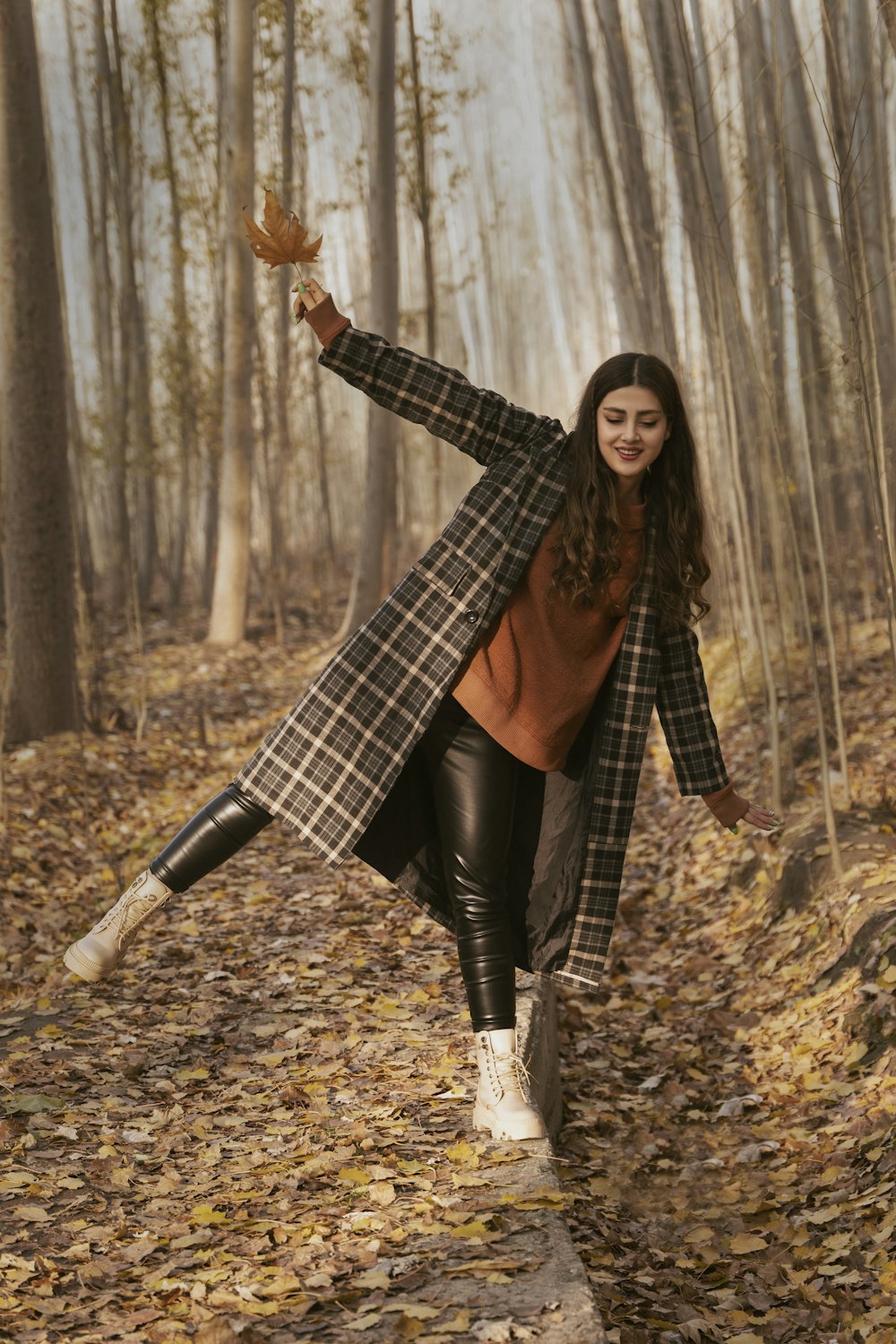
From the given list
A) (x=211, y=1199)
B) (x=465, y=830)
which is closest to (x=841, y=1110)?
(x=465, y=830)

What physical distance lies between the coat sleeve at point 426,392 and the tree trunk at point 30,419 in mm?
4628

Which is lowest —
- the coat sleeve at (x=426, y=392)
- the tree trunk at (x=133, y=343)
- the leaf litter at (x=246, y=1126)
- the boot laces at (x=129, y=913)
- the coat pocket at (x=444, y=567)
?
the leaf litter at (x=246, y=1126)

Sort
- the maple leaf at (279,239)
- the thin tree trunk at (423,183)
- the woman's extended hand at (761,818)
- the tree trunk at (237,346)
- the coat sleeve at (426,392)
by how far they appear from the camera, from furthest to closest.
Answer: the thin tree trunk at (423,183)
the tree trunk at (237,346)
the woman's extended hand at (761,818)
the coat sleeve at (426,392)
the maple leaf at (279,239)

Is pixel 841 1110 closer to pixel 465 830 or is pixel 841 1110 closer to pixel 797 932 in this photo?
pixel 797 932

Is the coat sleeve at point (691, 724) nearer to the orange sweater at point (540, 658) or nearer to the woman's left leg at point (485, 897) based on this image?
the orange sweater at point (540, 658)

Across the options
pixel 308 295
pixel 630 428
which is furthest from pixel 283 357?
pixel 630 428

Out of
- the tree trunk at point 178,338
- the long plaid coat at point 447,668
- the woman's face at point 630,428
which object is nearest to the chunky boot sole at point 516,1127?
the long plaid coat at point 447,668

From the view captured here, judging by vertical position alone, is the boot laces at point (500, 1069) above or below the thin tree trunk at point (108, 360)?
below

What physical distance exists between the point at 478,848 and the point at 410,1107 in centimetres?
79

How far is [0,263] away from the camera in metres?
6.78

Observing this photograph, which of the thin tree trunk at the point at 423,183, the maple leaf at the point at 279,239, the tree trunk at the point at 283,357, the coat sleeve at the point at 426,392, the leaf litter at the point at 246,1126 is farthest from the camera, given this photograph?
the tree trunk at the point at 283,357

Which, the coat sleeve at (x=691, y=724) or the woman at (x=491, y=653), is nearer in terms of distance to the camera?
the woman at (x=491, y=653)

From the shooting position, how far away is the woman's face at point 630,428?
265cm

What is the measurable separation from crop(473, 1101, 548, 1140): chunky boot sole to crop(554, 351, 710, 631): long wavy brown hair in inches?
48.5
